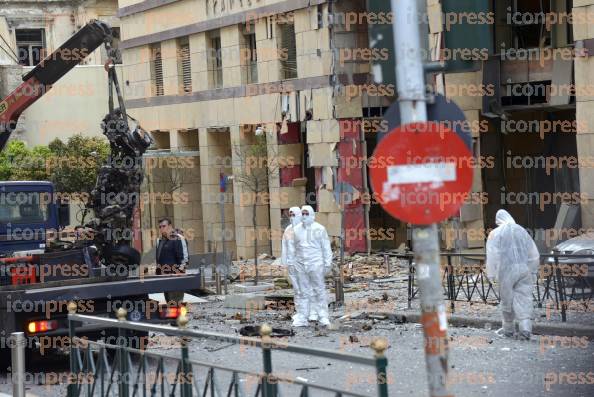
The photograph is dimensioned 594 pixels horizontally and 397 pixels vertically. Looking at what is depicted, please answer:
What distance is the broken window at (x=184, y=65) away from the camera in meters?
34.2

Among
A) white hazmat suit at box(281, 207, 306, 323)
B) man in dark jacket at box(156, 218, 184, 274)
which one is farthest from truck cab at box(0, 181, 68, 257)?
white hazmat suit at box(281, 207, 306, 323)

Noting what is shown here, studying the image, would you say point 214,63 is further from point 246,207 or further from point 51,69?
point 51,69

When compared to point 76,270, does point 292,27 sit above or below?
above

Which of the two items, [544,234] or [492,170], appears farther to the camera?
[492,170]

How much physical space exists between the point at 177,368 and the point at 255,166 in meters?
22.4

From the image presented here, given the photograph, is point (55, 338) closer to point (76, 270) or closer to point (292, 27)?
point (76, 270)

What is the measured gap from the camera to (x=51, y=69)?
1770 cm

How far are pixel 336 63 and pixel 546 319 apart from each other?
1351cm

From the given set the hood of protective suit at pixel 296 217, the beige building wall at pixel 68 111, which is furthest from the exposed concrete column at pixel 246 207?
the beige building wall at pixel 68 111

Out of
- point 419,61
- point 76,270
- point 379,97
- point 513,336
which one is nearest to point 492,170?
point 379,97

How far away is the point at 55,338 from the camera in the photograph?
13.4 metres

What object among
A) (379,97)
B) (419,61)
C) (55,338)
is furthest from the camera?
(379,97)

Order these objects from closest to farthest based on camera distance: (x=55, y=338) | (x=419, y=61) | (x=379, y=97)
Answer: (x=419, y=61)
(x=55, y=338)
(x=379, y=97)

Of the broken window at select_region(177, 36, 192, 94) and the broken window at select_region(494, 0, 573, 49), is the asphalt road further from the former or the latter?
the broken window at select_region(177, 36, 192, 94)
